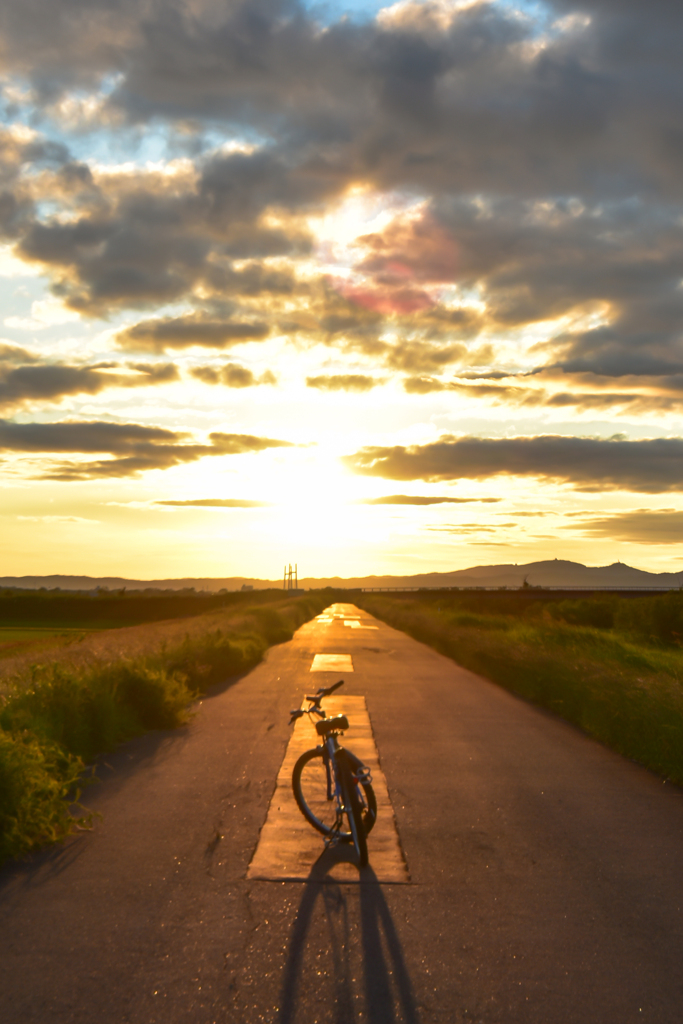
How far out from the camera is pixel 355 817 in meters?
6.74

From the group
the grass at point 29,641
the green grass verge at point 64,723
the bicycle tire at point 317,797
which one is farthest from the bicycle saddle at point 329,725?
the grass at point 29,641

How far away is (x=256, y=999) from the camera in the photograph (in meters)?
4.35

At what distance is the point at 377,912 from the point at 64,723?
21.8ft

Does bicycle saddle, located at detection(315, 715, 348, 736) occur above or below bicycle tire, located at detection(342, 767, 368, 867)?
above

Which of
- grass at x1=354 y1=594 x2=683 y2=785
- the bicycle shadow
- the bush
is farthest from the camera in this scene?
grass at x1=354 y1=594 x2=683 y2=785

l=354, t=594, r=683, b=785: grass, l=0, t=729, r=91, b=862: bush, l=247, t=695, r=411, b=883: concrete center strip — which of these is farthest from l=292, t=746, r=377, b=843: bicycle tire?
l=354, t=594, r=683, b=785: grass

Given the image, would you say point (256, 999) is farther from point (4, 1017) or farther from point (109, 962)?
point (4, 1017)

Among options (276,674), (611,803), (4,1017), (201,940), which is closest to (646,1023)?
(201,940)

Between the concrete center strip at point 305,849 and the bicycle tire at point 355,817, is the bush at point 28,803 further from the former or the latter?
the bicycle tire at point 355,817

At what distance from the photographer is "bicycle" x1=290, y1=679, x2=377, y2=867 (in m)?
6.80

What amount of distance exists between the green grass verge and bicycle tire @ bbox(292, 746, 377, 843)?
2155 mm

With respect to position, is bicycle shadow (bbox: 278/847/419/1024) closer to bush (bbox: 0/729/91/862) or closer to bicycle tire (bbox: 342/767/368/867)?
bicycle tire (bbox: 342/767/368/867)

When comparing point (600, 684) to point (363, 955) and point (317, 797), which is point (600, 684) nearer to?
point (317, 797)

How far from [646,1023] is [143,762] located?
25.9ft
